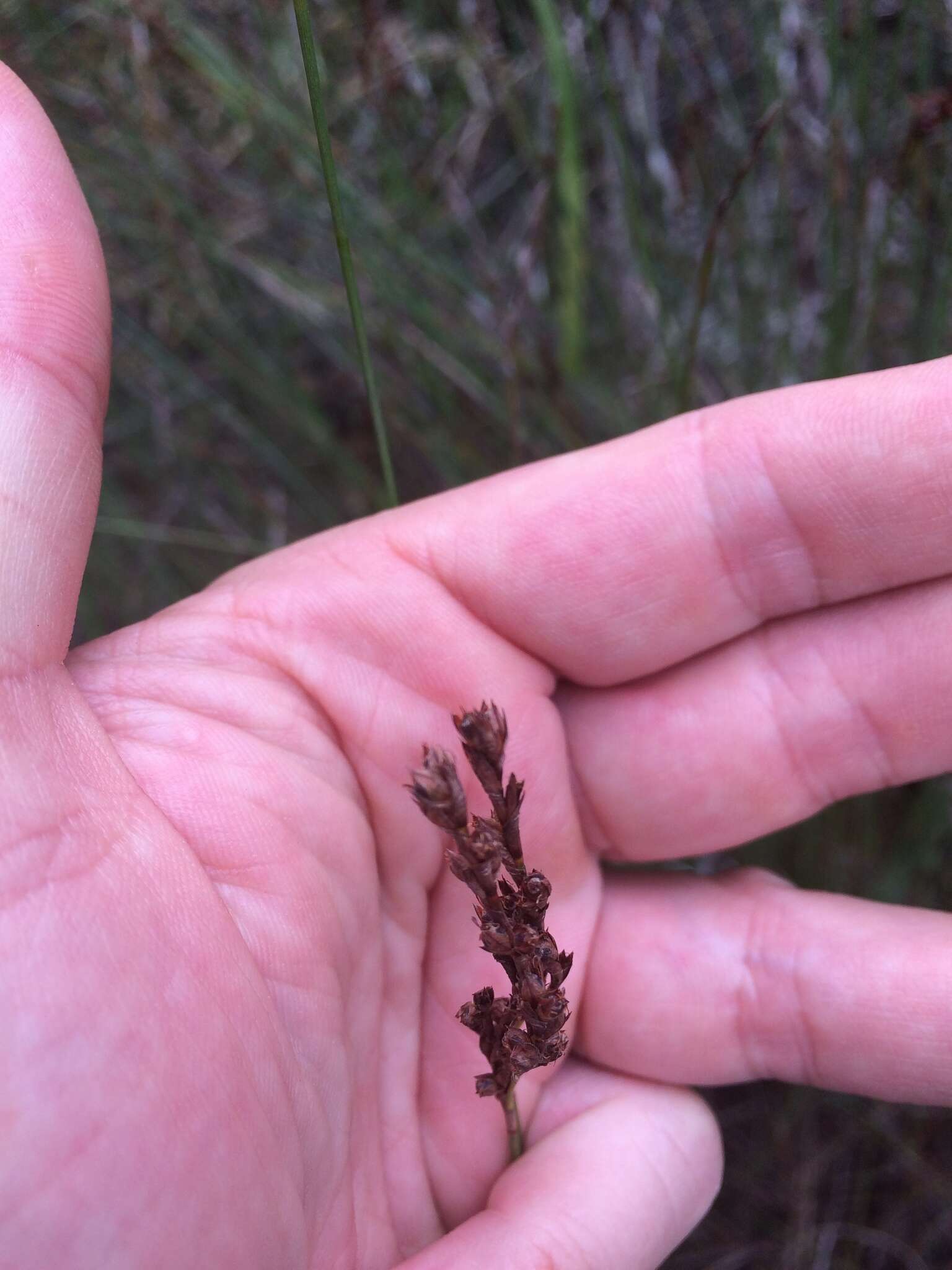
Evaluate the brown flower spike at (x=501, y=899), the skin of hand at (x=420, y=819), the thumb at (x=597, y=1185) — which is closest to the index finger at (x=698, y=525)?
the skin of hand at (x=420, y=819)

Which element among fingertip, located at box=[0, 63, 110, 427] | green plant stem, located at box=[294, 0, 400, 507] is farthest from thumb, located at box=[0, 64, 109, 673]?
green plant stem, located at box=[294, 0, 400, 507]

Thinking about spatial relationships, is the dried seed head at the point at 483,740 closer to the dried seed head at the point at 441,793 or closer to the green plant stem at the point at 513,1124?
the dried seed head at the point at 441,793

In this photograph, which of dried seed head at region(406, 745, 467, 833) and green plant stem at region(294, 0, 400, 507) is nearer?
dried seed head at region(406, 745, 467, 833)

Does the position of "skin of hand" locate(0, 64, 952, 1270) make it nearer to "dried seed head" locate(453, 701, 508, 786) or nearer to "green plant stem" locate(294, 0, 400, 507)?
"green plant stem" locate(294, 0, 400, 507)

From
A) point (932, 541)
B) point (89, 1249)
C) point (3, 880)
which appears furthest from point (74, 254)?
point (932, 541)

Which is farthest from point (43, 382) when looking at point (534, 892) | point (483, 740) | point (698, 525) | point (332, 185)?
point (698, 525)
